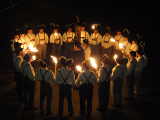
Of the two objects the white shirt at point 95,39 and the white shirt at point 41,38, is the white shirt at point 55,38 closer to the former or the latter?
the white shirt at point 41,38

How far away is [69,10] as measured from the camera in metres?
28.6

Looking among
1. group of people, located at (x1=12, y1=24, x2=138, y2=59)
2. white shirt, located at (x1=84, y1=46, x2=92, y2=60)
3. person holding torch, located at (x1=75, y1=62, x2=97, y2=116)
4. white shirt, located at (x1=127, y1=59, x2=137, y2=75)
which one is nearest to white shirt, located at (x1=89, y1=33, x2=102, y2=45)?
group of people, located at (x1=12, y1=24, x2=138, y2=59)

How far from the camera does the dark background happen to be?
1009 inches

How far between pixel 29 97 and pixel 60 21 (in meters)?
13.5

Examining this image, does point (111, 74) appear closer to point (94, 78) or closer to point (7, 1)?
point (94, 78)

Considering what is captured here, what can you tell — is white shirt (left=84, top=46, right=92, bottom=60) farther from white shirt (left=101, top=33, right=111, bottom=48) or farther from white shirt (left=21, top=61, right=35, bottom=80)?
white shirt (left=21, top=61, right=35, bottom=80)

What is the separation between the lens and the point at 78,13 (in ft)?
91.6

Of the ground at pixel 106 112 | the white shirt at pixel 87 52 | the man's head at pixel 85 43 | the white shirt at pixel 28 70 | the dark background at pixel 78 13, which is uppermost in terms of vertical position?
the dark background at pixel 78 13

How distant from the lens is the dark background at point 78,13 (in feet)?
84.1

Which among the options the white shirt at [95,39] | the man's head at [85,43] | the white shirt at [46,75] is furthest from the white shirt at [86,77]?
the white shirt at [95,39]

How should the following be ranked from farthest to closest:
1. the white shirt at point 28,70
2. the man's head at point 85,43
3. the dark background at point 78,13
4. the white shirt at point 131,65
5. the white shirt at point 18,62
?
the dark background at point 78,13 → the man's head at point 85,43 → the white shirt at point 131,65 → the white shirt at point 18,62 → the white shirt at point 28,70

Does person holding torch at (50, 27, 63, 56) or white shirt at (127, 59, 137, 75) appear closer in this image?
white shirt at (127, 59, 137, 75)

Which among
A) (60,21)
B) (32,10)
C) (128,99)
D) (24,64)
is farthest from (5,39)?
(128,99)

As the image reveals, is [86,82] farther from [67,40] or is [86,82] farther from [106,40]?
[67,40]
